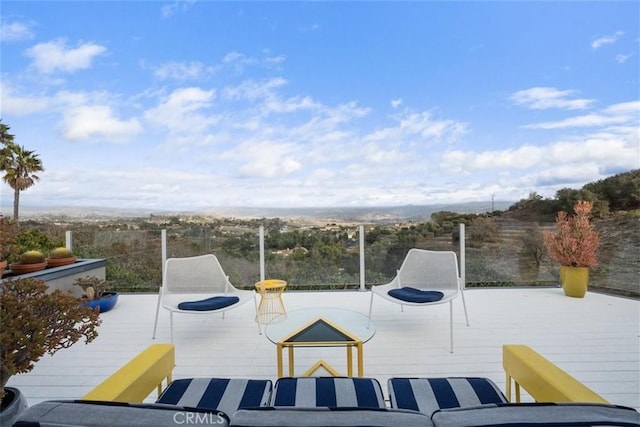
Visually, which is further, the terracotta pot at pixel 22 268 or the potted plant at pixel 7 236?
the terracotta pot at pixel 22 268

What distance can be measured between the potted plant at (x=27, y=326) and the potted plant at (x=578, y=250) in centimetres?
575

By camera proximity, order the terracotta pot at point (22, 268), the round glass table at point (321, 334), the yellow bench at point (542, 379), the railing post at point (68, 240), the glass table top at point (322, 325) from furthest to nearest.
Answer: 1. the railing post at point (68, 240)
2. the terracotta pot at point (22, 268)
3. the glass table top at point (322, 325)
4. the round glass table at point (321, 334)
5. the yellow bench at point (542, 379)

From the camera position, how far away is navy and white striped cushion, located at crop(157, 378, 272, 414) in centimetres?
150

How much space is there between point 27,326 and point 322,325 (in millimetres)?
1688

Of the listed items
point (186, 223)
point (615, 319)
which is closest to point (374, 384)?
point (615, 319)

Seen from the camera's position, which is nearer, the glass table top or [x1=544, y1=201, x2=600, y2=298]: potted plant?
the glass table top

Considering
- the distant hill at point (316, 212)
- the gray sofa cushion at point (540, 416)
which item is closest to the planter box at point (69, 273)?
the distant hill at point (316, 212)

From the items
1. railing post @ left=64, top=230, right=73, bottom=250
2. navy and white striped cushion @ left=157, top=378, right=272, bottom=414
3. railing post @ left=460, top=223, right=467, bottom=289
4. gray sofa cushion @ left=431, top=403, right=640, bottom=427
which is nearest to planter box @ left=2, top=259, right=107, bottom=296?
railing post @ left=64, top=230, right=73, bottom=250

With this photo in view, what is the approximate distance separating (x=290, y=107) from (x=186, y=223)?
2929 mm

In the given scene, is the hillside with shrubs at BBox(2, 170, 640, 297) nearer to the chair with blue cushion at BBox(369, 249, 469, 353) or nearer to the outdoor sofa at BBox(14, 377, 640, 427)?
the chair with blue cushion at BBox(369, 249, 469, 353)

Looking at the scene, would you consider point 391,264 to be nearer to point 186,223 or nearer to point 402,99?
point 402,99

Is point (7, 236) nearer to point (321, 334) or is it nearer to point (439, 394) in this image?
point (321, 334)

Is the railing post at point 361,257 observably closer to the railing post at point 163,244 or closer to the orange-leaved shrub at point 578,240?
the orange-leaved shrub at point 578,240

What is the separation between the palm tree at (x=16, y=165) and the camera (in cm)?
707
